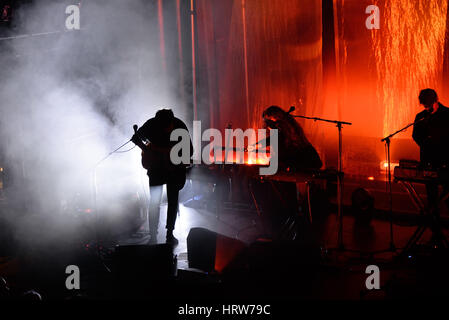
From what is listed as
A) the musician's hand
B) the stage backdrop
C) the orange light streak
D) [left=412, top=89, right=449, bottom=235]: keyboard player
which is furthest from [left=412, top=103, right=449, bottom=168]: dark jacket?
the musician's hand

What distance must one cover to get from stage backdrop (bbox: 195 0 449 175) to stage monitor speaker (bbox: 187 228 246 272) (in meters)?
3.96

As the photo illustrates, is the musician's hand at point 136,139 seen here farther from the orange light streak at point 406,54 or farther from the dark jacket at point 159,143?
the orange light streak at point 406,54

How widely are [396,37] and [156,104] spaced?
16.0ft

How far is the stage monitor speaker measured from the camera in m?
3.11

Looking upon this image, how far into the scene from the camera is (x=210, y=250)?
10.2 ft

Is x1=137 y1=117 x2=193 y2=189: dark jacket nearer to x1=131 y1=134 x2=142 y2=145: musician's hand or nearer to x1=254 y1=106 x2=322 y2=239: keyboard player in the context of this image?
x1=131 y1=134 x2=142 y2=145: musician's hand

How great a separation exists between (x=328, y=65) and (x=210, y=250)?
478 cm

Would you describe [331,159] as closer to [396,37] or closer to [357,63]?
[357,63]

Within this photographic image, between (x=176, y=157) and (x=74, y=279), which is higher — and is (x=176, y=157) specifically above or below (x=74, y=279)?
above

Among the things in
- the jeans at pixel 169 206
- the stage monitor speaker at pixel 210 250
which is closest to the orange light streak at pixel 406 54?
the jeans at pixel 169 206

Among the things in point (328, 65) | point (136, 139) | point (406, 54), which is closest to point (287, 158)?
point (136, 139)

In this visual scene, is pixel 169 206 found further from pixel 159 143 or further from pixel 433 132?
pixel 433 132
